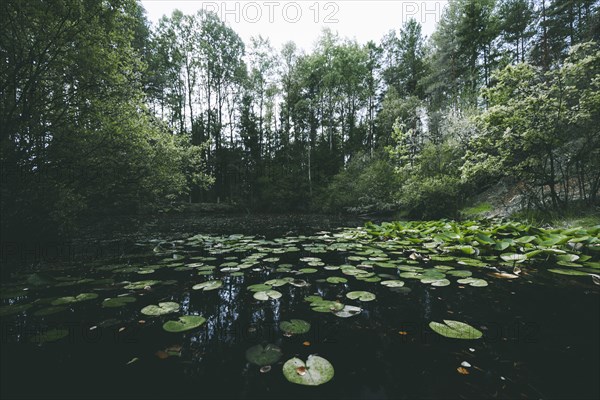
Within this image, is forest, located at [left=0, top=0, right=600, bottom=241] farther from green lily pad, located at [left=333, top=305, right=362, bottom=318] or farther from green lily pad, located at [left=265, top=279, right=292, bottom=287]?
green lily pad, located at [left=333, top=305, right=362, bottom=318]

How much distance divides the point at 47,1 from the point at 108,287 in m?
4.68

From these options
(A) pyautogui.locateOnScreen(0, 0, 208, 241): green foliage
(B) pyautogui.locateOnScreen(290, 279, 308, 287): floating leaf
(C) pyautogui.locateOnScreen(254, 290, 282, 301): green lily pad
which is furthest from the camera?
(A) pyautogui.locateOnScreen(0, 0, 208, 241): green foliage

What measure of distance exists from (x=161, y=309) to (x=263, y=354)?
0.95 m

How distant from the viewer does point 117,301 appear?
181cm

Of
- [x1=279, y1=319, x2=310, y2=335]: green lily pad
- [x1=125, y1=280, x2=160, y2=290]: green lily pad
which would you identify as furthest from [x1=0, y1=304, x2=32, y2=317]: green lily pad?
[x1=279, y1=319, x2=310, y2=335]: green lily pad

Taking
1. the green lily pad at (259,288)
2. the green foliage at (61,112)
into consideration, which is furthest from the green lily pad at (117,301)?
the green foliage at (61,112)

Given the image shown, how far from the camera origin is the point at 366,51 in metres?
22.4

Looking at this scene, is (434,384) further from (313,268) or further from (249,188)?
(249,188)

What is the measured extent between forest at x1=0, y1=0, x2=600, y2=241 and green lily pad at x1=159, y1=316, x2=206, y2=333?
3.39 metres

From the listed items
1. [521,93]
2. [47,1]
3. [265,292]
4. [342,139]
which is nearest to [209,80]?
[342,139]

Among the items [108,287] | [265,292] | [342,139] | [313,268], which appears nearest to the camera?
[265,292]

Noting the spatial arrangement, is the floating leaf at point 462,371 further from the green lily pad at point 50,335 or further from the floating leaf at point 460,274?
the green lily pad at point 50,335

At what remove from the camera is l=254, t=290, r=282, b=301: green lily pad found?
1.88 metres

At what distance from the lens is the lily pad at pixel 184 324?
1.39 m
